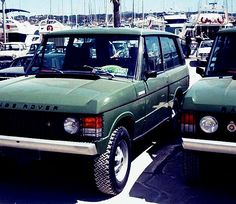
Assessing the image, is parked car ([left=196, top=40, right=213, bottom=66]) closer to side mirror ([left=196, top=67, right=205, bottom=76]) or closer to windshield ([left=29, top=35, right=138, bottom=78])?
side mirror ([left=196, top=67, right=205, bottom=76])

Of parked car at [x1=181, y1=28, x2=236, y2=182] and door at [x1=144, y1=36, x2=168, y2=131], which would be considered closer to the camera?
parked car at [x1=181, y1=28, x2=236, y2=182]

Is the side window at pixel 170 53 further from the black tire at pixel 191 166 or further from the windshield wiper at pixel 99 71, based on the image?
the black tire at pixel 191 166

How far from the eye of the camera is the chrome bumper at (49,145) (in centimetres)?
423

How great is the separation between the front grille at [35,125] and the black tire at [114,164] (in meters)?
0.32

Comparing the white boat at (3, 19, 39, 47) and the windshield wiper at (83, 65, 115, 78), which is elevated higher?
the white boat at (3, 19, 39, 47)

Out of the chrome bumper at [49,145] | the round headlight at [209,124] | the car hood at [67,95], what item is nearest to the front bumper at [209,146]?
the round headlight at [209,124]

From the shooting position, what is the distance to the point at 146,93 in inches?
218

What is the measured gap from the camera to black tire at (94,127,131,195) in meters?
4.46

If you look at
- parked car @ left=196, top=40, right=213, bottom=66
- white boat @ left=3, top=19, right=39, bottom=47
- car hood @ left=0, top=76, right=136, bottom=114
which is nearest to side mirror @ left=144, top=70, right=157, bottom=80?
car hood @ left=0, top=76, right=136, bottom=114

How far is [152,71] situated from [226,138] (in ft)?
5.43

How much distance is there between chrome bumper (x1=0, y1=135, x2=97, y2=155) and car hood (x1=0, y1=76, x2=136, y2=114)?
1.06 ft

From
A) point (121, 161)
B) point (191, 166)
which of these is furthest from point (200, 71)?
point (121, 161)

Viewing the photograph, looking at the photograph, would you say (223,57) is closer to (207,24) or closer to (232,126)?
(232,126)

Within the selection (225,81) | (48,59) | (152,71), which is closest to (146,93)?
(152,71)
